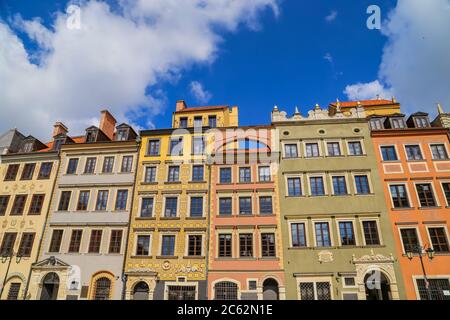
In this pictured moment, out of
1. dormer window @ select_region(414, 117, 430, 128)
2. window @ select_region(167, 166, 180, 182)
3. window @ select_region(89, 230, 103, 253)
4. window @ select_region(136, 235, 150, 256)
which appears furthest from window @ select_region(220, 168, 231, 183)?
dormer window @ select_region(414, 117, 430, 128)

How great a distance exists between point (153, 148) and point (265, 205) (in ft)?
38.9

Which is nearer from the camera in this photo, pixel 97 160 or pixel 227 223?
pixel 227 223

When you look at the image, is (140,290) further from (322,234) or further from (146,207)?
(322,234)

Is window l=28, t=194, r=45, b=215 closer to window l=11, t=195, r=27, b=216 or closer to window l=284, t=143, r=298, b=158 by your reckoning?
window l=11, t=195, r=27, b=216

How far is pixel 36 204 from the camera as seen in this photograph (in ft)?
89.8

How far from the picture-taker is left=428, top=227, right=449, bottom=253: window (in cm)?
2205

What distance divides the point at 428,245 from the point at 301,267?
929cm

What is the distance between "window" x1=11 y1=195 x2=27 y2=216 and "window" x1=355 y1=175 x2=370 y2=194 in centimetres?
2960

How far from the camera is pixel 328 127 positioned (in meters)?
27.6

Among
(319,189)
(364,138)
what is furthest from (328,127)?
(319,189)

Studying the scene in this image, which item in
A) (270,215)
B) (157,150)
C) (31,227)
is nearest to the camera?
(270,215)

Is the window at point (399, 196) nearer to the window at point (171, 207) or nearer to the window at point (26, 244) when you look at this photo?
the window at point (171, 207)
